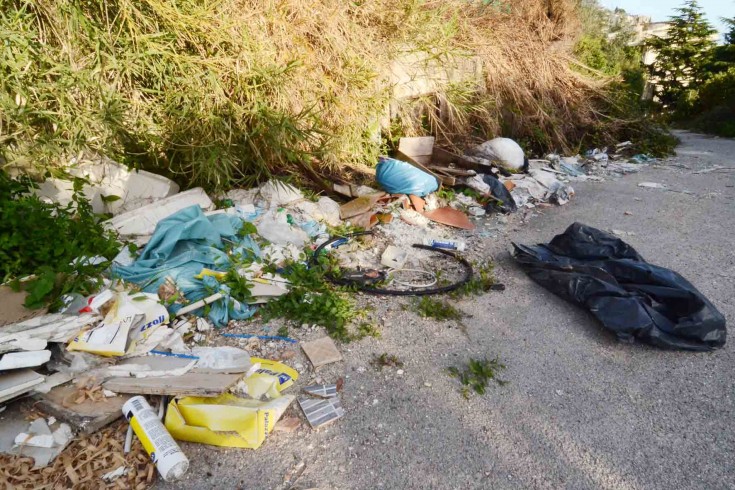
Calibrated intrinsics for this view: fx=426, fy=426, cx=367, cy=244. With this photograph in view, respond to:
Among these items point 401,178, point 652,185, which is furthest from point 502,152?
point 401,178

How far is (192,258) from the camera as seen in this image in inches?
114

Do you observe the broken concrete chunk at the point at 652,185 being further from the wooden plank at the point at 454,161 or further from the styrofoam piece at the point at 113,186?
the styrofoam piece at the point at 113,186

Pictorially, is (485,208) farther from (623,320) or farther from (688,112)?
(688,112)

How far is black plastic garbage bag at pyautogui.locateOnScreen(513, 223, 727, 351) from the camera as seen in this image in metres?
2.38

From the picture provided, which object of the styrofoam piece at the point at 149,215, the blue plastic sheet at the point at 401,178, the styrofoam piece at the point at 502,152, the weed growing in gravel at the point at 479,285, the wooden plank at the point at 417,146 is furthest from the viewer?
the styrofoam piece at the point at 502,152

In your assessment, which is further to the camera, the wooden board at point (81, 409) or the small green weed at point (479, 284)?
the small green weed at point (479, 284)

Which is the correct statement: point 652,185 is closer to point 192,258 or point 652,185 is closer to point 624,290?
point 624,290

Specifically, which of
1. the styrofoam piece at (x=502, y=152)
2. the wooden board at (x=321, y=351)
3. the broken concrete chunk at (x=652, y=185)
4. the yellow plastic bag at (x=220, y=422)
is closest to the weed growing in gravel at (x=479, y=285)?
the wooden board at (x=321, y=351)

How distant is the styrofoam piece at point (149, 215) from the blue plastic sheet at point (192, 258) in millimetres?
205

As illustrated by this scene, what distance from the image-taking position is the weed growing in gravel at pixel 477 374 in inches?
84.4

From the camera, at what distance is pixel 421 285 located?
3092 millimetres

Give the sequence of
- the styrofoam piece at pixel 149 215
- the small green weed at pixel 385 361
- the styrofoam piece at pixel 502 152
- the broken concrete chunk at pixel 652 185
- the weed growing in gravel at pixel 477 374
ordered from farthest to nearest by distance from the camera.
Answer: the styrofoam piece at pixel 502 152
the broken concrete chunk at pixel 652 185
the styrofoam piece at pixel 149 215
the small green weed at pixel 385 361
the weed growing in gravel at pixel 477 374

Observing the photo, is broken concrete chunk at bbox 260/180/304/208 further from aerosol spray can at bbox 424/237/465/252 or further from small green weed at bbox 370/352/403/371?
small green weed at bbox 370/352/403/371

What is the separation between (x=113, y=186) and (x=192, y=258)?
1.06 m
